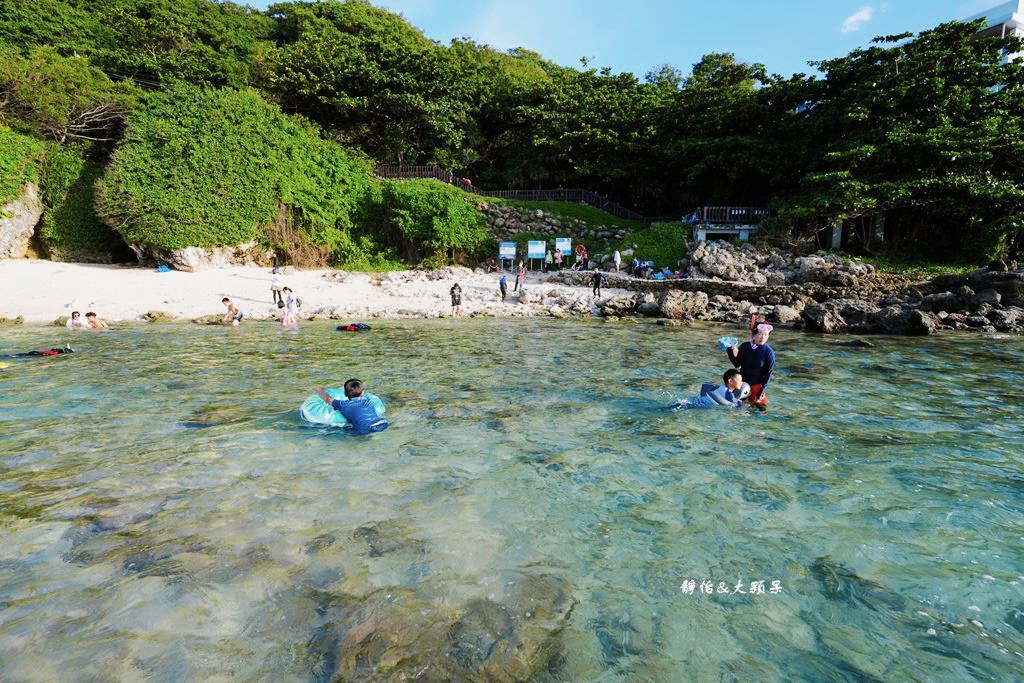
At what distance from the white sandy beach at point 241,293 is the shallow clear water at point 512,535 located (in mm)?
11935

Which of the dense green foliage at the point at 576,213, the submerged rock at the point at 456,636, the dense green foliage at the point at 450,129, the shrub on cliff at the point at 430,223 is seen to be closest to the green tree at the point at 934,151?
the dense green foliage at the point at 450,129

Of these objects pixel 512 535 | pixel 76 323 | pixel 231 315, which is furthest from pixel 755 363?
pixel 76 323

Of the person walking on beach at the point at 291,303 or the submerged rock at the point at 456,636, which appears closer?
the submerged rock at the point at 456,636

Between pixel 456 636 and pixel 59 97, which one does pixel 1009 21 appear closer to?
pixel 456 636

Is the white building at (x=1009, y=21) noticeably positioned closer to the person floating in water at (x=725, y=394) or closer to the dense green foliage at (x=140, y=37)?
the person floating in water at (x=725, y=394)

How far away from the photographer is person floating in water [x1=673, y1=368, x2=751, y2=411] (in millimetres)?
8617

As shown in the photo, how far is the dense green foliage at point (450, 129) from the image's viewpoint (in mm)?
25328

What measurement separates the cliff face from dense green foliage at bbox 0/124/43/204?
1.38ft

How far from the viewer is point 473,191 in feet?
123

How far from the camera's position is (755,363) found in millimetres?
8641

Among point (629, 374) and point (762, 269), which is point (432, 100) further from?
point (629, 374)

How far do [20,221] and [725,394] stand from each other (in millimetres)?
35590

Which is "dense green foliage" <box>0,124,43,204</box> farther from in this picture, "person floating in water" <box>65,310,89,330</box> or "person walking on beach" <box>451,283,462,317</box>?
"person walking on beach" <box>451,283,462,317</box>

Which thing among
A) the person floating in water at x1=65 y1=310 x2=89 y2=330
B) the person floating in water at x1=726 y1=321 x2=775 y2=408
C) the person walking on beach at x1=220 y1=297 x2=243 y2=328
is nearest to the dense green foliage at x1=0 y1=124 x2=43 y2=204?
the person floating in water at x1=65 y1=310 x2=89 y2=330
